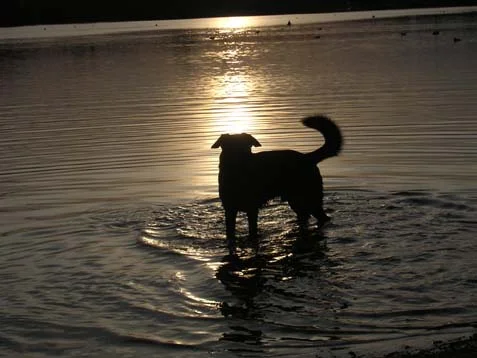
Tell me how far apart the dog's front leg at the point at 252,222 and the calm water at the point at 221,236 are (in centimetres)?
17

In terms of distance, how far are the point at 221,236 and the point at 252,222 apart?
0.54 m

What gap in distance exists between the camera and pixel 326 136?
1098 cm

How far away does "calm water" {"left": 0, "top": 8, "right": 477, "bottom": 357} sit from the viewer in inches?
293

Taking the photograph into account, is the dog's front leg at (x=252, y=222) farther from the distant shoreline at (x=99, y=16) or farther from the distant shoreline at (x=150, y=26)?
the distant shoreline at (x=99, y=16)

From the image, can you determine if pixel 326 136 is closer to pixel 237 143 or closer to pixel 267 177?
pixel 267 177

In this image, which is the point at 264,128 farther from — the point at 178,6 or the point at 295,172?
the point at 178,6

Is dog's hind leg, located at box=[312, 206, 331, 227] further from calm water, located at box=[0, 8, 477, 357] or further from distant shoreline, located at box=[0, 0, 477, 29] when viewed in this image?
distant shoreline, located at box=[0, 0, 477, 29]

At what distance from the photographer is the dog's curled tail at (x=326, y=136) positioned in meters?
11.0

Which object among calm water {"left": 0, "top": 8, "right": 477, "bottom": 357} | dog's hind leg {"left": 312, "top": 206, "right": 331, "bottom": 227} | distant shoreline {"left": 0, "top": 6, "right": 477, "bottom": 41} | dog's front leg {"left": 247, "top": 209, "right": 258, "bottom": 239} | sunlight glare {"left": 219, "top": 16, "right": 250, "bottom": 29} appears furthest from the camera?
sunlight glare {"left": 219, "top": 16, "right": 250, "bottom": 29}

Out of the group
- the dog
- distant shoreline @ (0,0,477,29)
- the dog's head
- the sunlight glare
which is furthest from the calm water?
distant shoreline @ (0,0,477,29)

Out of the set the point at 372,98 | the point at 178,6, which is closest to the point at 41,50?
the point at 372,98

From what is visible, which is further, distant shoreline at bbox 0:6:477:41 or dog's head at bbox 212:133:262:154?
distant shoreline at bbox 0:6:477:41

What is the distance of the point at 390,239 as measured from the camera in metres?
10.1

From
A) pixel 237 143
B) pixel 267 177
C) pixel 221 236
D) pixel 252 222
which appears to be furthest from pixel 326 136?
pixel 221 236
